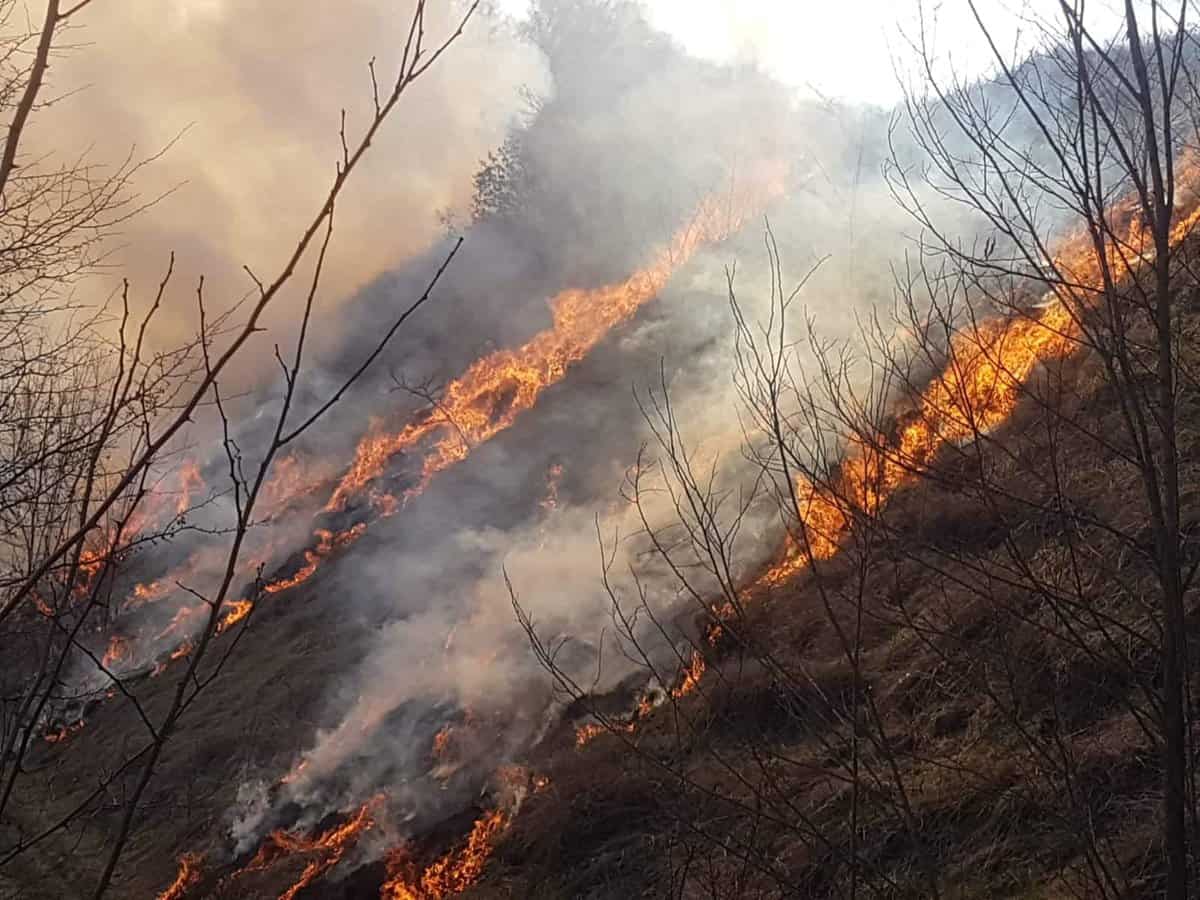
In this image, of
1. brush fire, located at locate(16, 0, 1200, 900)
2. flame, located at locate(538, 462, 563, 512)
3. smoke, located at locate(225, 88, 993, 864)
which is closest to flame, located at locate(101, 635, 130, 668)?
brush fire, located at locate(16, 0, 1200, 900)

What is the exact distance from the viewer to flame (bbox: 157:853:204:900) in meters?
9.88

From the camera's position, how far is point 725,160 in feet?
80.4

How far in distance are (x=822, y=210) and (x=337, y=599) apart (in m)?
13.3

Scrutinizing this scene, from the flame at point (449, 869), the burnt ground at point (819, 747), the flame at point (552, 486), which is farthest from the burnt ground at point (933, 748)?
the flame at point (552, 486)

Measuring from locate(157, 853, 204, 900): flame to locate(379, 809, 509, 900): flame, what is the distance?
3.19 m

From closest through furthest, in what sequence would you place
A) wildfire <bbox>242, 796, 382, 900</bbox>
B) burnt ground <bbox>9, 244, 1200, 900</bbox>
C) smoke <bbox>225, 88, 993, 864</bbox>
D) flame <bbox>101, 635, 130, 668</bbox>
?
burnt ground <bbox>9, 244, 1200, 900</bbox>
wildfire <bbox>242, 796, 382, 900</bbox>
smoke <bbox>225, 88, 993, 864</bbox>
flame <bbox>101, 635, 130, 668</bbox>

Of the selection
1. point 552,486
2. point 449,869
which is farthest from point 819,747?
point 552,486

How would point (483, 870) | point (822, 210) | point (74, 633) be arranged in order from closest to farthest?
point (74, 633)
point (483, 870)
point (822, 210)

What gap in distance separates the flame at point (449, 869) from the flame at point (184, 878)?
319 centimetres

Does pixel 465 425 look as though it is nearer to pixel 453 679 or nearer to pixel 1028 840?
pixel 453 679

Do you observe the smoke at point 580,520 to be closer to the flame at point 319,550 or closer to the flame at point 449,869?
the flame at point 449,869

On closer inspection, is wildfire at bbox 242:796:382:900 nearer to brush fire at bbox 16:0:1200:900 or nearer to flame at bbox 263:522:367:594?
brush fire at bbox 16:0:1200:900

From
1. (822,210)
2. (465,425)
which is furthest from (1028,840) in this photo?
(465,425)

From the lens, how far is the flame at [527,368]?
2105 cm
